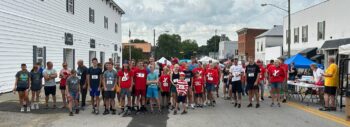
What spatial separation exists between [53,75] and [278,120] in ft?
22.8

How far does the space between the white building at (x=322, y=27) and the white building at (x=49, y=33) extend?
18.4m

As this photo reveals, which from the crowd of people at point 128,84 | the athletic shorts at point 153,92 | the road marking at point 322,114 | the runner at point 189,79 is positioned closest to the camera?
the road marking at point 322,114

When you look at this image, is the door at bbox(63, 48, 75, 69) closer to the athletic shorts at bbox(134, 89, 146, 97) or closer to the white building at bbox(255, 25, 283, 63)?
the athletic shorts at bbox(134, 89, 146, 97)

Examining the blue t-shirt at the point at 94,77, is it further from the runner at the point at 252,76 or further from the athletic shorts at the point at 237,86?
the runner at the point at 252,76

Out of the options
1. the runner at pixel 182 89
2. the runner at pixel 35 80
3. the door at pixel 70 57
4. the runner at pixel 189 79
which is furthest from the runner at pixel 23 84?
the door at pixel 70 57

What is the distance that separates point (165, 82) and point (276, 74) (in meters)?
4.24

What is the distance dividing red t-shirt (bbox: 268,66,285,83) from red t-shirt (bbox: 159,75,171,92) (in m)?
4.03

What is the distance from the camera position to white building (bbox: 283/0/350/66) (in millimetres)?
27438

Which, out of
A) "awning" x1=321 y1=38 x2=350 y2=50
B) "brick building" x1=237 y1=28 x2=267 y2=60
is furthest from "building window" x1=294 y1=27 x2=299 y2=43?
"brick building" x1=237 y1=28 x2=267 y2=60

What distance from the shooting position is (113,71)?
11328mm

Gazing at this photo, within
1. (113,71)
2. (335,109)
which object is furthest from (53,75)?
(335,109)

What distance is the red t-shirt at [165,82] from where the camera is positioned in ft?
38.8

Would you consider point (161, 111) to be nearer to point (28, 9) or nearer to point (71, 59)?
point (28, 9)

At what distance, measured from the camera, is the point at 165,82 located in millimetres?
11852
